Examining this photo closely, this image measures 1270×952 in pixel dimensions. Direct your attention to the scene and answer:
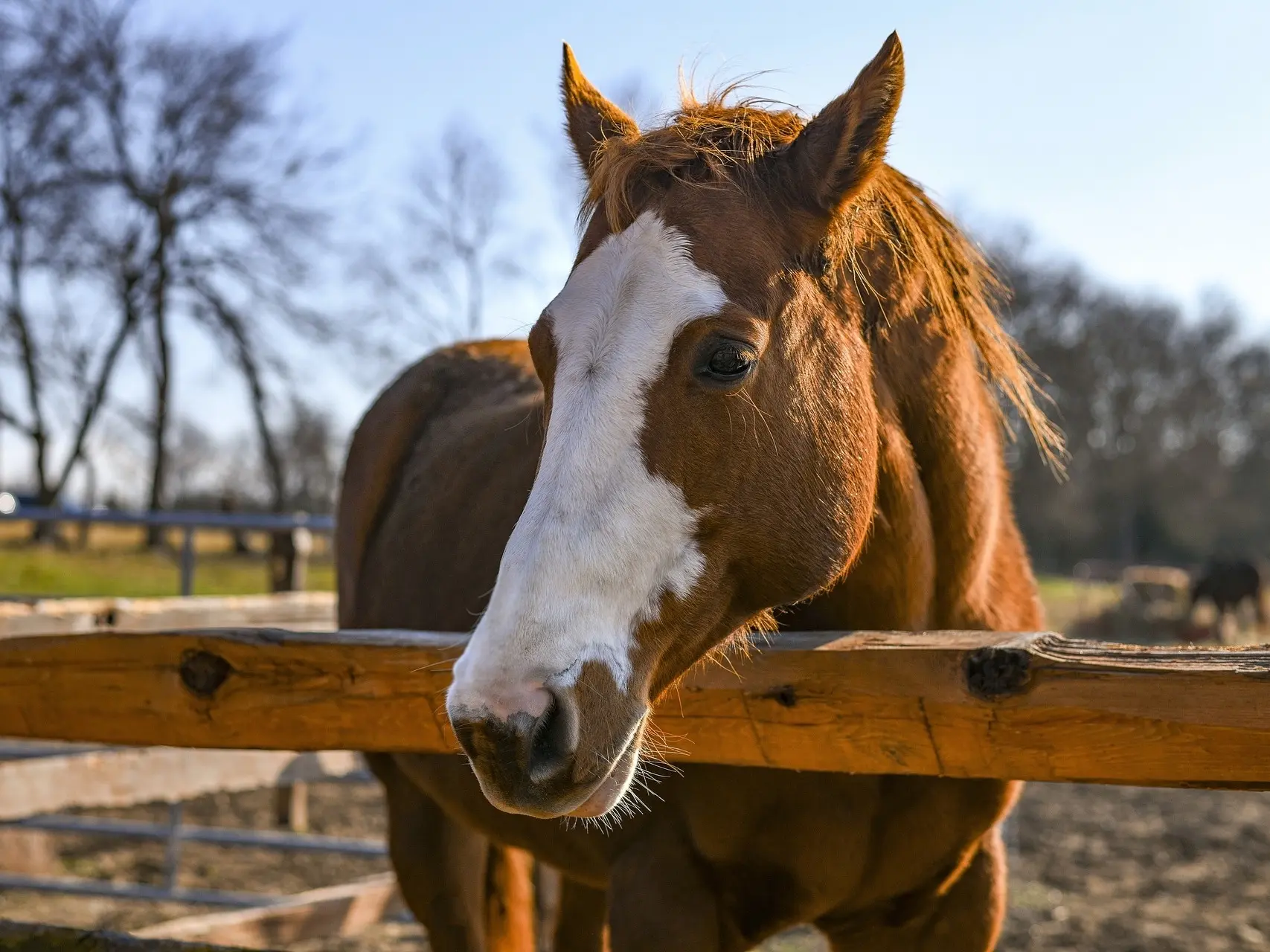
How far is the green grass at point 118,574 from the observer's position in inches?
488

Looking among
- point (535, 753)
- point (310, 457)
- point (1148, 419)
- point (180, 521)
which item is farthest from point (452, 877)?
point (1148, 419)

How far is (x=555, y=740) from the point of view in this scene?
5.02 feet

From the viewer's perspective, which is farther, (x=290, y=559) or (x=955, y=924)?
(x=290, y=559)

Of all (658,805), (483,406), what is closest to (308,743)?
(658,805)

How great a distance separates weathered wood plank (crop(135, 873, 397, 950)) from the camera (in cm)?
444

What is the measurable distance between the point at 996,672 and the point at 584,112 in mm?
1450

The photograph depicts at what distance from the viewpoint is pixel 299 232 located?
19.5m

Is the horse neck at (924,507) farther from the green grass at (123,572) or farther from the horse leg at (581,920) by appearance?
the green grass at (123,572)

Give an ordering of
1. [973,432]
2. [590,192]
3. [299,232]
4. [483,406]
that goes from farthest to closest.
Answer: [299,232] → [483,406] → [973,432] → [590,192]

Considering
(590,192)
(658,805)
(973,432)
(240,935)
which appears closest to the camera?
(590,192)

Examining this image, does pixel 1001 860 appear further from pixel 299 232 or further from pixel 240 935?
pixel 299 232

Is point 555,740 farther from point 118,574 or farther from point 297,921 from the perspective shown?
point 118,574

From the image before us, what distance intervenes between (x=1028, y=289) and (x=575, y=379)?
41.9 m

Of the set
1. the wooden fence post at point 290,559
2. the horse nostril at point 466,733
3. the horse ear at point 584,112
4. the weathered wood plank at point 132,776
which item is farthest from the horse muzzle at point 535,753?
the wooden fence post at point 290,559
